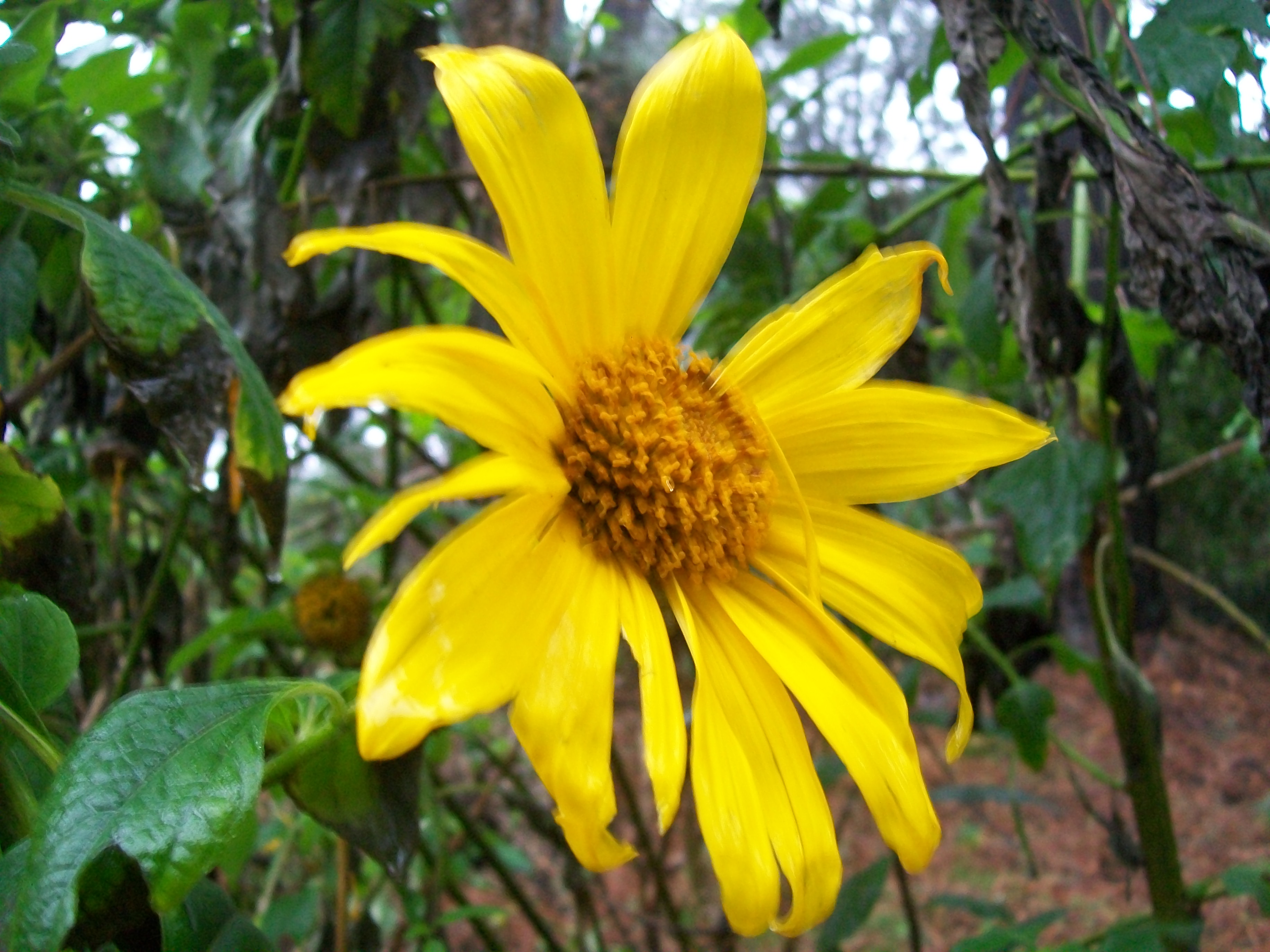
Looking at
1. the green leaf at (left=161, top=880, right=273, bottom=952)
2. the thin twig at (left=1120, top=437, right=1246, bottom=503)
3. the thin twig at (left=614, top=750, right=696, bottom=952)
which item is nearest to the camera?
the green leaf at (left=161, top=880, right=273, bottom=952)

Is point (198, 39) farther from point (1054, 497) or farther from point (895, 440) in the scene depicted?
point (1054, 497)

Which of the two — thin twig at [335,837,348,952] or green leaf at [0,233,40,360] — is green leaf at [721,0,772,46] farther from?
thin twig at [335,837,348,952]

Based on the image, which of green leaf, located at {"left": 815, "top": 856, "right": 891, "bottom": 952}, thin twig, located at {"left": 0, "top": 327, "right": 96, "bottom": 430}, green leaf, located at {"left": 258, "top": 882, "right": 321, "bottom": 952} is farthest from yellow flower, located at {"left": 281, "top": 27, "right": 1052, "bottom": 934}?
green leaf, located at {"left": 815, "top": 856, "right": 891, "bottom": 952}

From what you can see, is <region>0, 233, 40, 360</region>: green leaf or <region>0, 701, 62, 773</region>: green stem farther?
<region>0, 233, 40, 360</region>: green leaf

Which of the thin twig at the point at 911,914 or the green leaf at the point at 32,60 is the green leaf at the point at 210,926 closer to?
the green leaf at the point at 32,60

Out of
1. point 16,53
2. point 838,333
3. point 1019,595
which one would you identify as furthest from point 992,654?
point 16,53

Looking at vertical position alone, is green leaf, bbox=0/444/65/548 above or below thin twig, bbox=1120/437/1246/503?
above

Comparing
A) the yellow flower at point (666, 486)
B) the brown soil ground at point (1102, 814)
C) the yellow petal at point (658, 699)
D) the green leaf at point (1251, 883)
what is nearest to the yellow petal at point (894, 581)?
the yellow flower at point (666, 486)

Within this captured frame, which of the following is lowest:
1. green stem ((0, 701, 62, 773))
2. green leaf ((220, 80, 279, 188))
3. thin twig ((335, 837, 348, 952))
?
thin twig ((335, 837, 348, 952))
